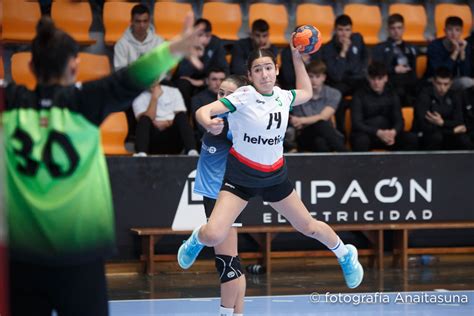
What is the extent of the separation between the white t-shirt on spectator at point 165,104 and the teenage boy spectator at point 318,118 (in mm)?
1528

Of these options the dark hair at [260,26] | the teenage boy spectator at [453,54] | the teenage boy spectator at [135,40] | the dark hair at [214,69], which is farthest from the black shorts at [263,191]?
the teenage boy spectator at [453,54]

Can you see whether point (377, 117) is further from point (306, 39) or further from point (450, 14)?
point (306, 39)

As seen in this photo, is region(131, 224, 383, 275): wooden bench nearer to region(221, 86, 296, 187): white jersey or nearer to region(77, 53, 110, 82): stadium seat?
region(77, 53, 110, 82): stadium seat

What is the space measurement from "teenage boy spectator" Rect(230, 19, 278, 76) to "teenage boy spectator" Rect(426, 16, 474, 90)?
2596 millimetres

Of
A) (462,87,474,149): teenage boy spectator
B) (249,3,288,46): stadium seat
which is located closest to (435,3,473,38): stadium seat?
(462,87,474,149): teenage boy spectator

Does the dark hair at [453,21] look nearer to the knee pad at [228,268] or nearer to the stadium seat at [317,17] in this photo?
the stadium seat at [317,17]

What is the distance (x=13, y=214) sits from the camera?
418 centimetres

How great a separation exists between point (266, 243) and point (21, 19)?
4.65 meters

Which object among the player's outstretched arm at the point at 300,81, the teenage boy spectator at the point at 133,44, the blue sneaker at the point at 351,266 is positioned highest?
the teenage boy spectator at the point at 133,44

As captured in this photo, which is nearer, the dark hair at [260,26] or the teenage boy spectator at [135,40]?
the teenage boy spectator at [135,40]

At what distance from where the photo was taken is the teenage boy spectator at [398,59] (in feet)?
44.2

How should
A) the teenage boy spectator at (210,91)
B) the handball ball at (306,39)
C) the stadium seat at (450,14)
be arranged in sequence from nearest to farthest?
the handball ball at (306,39), the teenage boy spectator at (210,91), the stadium seat at (450,14)

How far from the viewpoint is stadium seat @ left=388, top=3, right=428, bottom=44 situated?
1453cm

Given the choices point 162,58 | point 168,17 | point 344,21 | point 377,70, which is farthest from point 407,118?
point 162,58
